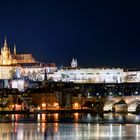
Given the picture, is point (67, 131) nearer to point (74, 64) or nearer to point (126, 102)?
point (126, 102)

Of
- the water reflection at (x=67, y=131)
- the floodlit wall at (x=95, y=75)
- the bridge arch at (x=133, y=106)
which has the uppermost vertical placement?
the floodlit wall at (x=95, y=75)

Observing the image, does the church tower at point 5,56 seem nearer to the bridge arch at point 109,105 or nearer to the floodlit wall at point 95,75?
the floodlit wall at point 95,75

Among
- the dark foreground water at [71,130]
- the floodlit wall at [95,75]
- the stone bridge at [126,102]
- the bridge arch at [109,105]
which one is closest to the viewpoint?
the dark foreground water at [71,130]

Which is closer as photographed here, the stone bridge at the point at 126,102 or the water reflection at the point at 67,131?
the water reflection at the point at 67,131

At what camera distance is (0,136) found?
125ft

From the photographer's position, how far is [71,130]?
42.5m

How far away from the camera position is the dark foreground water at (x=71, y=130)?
3825 cm

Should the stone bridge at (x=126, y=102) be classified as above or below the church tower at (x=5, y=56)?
below

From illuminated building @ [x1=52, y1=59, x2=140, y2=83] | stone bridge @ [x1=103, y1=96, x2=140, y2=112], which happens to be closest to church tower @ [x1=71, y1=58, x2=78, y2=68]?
illuminated building @ [x1=52, y1=59, x2=140, y2=83]

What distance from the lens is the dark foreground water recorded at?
38.2m

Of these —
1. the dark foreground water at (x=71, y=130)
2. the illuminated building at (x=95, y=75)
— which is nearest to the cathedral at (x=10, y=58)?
the illuminated building at (x=95, y=75)

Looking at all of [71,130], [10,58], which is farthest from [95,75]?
[71,130]

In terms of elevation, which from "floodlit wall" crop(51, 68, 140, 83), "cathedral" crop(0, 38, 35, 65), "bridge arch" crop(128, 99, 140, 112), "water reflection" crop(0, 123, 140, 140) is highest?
"cathedral" crop(0, 38, 35, 65)

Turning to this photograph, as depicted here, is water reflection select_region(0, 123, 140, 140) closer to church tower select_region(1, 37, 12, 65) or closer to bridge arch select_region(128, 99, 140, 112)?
bridge arch select_region(128, 99, 140, 112)
